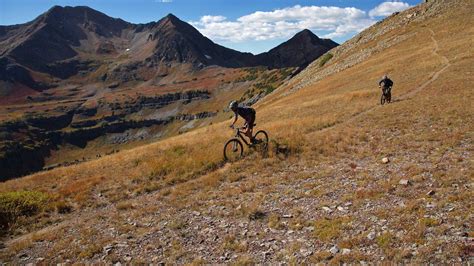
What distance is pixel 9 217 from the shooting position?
15984 mm

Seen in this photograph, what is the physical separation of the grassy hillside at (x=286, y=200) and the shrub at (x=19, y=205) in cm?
10

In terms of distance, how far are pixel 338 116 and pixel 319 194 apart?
57.2 ft

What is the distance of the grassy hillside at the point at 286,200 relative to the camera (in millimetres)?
10828

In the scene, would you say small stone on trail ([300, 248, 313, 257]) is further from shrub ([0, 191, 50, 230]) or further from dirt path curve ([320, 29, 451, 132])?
dirt path curve ([320, 29, 451, 132])

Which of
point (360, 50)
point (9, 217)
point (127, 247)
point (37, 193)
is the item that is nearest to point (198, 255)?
point (127, 247)

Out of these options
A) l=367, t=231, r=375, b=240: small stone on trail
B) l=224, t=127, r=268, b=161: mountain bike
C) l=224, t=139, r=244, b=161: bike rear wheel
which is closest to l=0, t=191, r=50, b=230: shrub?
l=224, t=139, r=244, b=161: bike rear wheel

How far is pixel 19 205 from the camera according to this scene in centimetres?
1686

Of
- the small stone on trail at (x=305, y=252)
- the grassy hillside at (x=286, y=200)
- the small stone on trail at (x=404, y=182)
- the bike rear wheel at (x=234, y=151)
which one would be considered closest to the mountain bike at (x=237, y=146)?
the bike rear wheel at (x=234, y=151)

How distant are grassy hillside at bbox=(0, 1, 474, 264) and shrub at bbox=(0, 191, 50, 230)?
0.10 m

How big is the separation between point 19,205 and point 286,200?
11678mm

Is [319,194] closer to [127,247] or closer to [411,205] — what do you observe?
[411,205]

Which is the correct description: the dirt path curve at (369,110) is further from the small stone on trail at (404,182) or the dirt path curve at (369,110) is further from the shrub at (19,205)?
the small stone on trail at (404,182)

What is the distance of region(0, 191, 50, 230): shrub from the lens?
15794mm

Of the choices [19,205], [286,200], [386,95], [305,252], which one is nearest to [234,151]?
[286,200]
